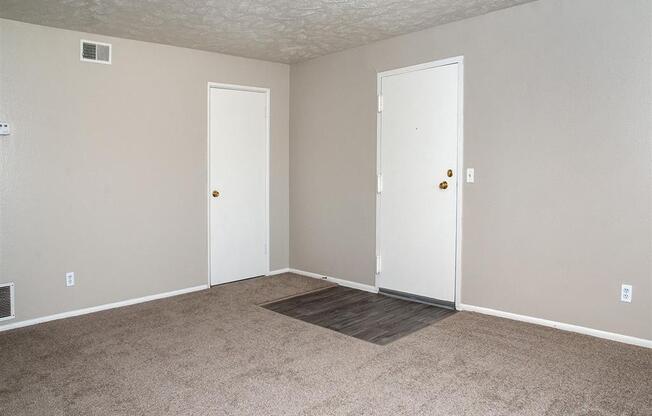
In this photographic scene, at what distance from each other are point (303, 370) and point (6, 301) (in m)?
2.49

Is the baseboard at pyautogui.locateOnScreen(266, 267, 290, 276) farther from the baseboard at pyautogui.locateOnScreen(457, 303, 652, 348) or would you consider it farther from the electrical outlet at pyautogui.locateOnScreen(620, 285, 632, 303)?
the electrical outlet at pyautogui.locateOnScreen(620, 285, 632, 303)

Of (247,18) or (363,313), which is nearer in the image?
(247,18)

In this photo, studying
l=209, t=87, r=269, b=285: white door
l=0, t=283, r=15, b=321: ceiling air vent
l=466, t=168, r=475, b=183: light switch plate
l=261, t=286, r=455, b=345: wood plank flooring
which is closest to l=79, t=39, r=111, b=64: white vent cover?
l=209, t=87, r=269, b=285: white door

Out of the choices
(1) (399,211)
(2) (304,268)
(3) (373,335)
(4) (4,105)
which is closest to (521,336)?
(3) (373,335)

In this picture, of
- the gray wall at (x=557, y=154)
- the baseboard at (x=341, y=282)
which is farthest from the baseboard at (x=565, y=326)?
the baseboard at (x=341, y=282)

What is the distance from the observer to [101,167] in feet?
13.6

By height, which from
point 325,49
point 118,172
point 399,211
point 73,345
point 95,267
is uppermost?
point 325,49

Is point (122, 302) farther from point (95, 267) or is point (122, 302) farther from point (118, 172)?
Answer: point (118, 172)

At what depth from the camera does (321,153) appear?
206 inches

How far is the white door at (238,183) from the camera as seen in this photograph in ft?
16.3

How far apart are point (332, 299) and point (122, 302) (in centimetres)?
190

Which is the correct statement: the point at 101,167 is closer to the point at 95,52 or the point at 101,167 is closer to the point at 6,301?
the point at 95,52

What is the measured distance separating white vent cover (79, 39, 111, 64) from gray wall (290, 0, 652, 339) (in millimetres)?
2408

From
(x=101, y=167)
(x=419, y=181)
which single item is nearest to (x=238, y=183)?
(x=101, y=167)
